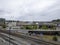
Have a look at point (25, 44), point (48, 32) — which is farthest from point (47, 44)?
point (48, 32)

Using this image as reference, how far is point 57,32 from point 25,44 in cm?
5040

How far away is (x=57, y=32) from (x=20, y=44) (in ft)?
165

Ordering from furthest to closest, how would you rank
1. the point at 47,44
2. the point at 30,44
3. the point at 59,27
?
the point at 59,27 < the point at 30,44 < the point at 47,44

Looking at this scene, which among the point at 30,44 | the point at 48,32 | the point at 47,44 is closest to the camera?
the point at 47,44

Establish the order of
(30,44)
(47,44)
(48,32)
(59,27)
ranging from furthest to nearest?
(59,27) < (48,32) < (30,44) < (47,44)

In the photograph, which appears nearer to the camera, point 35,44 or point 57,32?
point 35,44

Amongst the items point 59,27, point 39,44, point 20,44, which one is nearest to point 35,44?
point 39,44

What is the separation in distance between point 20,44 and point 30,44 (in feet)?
4.54

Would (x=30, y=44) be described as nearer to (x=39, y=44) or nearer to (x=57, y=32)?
(x=39, y=44)

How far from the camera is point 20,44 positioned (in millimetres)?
22344

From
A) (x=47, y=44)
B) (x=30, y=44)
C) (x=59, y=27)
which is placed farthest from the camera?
(x=59, y=27)

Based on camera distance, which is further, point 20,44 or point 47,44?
point 20,44

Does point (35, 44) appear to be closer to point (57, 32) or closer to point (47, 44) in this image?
point (47, 44)

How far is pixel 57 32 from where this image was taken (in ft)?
233
